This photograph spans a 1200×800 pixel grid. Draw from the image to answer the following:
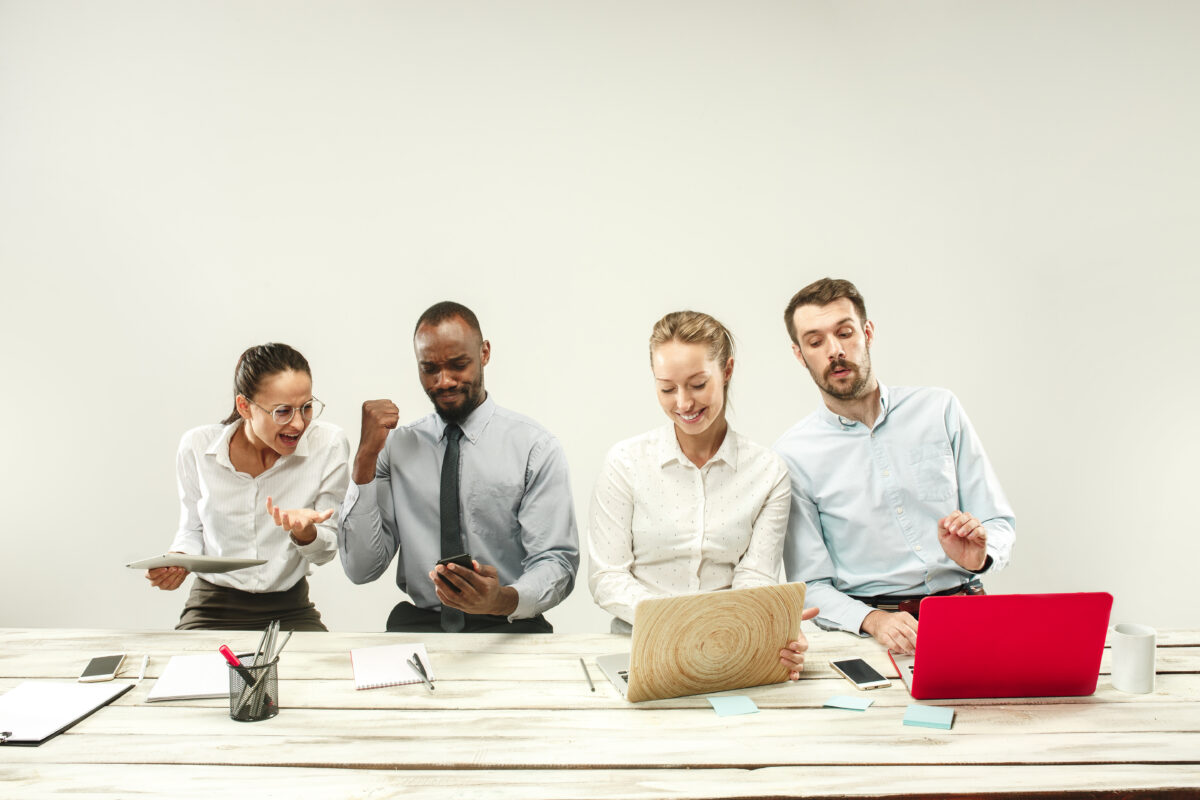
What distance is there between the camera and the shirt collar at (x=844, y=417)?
2.28 m

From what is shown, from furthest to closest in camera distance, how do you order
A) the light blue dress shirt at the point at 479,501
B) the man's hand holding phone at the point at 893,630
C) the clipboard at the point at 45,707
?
the light blue dress shirt at the point at 479,501
the man's hand holding phone at the point at 893,630
the clipboard at the point at 45,707

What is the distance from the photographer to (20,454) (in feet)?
10.4

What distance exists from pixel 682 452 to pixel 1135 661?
1.09m

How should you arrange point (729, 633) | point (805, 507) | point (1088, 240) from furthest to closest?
point (1088, 240) < point (805, 507) < point (729, 633)

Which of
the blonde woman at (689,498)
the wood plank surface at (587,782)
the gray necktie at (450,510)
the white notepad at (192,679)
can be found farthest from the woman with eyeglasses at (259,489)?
the wood plank surface at (587,782)

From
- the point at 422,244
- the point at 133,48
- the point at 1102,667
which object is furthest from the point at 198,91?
the point at 1102,667

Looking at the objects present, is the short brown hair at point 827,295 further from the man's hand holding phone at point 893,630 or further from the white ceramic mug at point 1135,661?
the white ceramic mug at point 1135,661

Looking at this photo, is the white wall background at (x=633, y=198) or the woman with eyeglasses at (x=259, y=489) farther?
the white wall background at (x=633, y=198)

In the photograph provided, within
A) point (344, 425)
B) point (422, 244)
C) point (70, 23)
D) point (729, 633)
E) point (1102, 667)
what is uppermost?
point (70, 23)

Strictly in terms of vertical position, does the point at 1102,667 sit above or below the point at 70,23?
below

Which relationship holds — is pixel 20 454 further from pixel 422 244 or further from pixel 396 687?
pixel 396 687

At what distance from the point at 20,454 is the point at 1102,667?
3797 millimetres

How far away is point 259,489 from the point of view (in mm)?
2377

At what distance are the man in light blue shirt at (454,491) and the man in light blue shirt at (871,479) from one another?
2.38 ft
